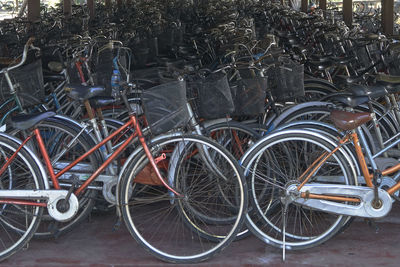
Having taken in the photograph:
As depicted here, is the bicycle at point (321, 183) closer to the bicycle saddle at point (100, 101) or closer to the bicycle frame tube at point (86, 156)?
the bicycle frame tube at point (86, 156)

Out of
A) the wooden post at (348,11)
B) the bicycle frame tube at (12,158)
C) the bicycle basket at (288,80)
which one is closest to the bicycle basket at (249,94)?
the bicycle basket at (288,80)

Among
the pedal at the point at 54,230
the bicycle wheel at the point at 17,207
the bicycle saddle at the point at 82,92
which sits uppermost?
the bicycle saddle at the point at 82,92

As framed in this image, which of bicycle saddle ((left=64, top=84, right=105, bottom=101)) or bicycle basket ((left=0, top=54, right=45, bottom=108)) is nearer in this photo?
bicycle saddle ((left=64, top=84, right=105, bottom=101))

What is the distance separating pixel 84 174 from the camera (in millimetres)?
4445

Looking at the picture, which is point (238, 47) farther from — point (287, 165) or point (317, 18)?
point (317, 18)

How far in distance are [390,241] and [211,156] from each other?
152cm

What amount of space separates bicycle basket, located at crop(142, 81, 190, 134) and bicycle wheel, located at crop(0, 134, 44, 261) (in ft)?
2.83

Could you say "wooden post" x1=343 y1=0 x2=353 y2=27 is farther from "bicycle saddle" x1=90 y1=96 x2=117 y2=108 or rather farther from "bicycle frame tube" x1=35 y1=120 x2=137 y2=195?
"bicycle frame tube" x1=35 y1=120 x2=137 y2=195

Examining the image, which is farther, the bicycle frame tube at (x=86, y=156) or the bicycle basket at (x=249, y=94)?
the bicycle basket at (x=249, y=94)

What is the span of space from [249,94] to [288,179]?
2.57 feet

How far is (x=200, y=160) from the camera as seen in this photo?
4359mm

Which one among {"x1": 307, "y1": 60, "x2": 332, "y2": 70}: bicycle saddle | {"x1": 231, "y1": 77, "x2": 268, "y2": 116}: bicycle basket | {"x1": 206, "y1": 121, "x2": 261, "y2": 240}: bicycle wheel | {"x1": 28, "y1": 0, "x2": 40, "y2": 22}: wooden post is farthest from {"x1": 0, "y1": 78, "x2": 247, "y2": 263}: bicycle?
{"x1": 28, "y1": 0, "x2": 40, "y2": 22}: wooden post

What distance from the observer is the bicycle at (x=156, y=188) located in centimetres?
403

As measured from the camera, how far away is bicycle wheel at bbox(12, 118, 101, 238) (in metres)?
4.40
